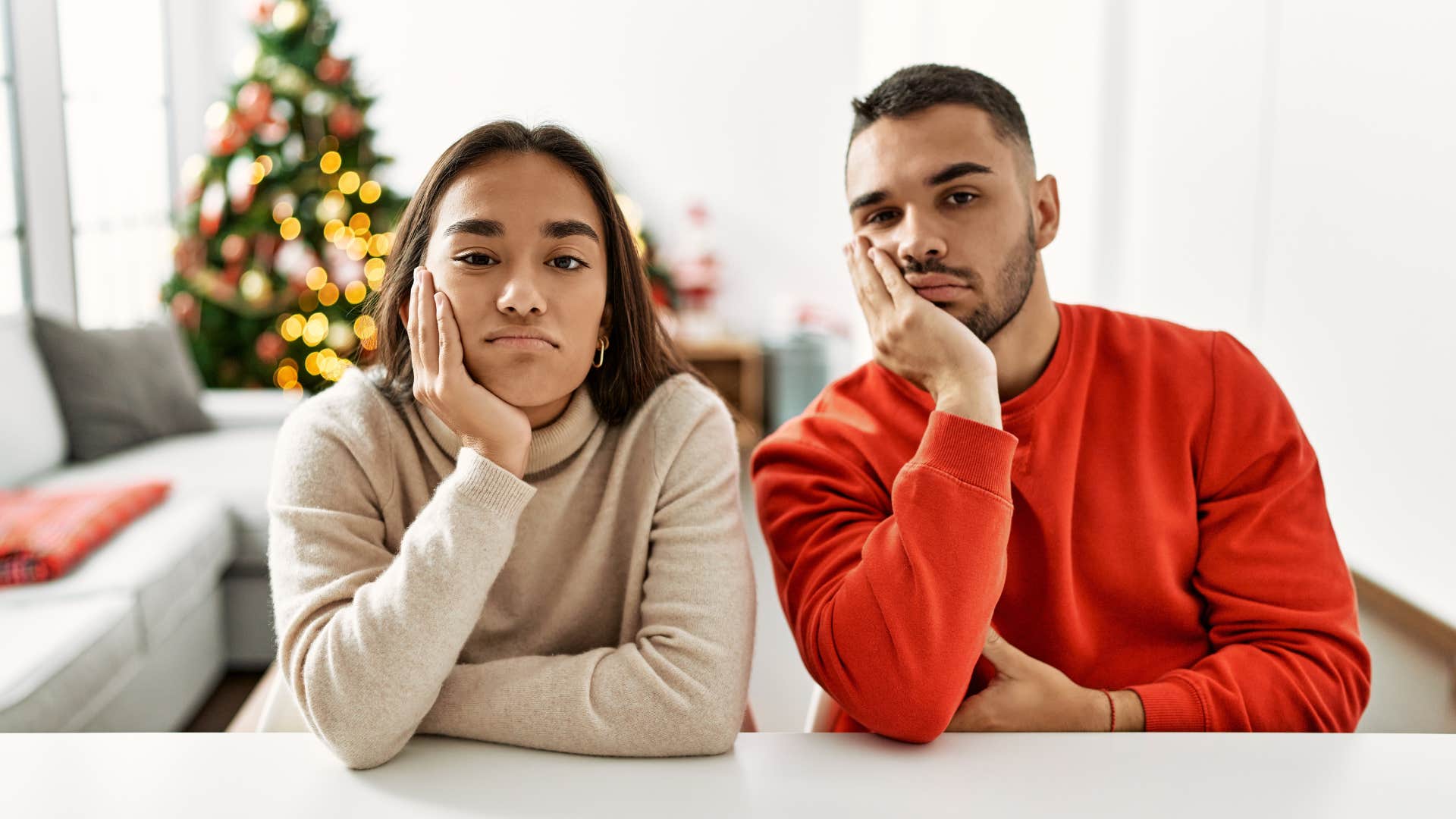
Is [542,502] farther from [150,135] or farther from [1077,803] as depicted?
[150,135]

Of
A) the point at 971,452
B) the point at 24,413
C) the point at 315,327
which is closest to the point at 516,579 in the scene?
the point at 971,452

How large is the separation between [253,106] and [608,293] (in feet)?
13.4

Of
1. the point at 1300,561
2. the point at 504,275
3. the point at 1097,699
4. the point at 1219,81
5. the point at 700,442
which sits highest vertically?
the point at 1219,81

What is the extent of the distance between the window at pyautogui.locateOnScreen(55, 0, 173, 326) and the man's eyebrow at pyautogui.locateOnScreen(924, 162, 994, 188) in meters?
3.53

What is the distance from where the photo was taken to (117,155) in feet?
15.5

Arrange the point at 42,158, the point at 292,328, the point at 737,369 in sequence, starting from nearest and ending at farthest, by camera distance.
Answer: the point at 42,158, the point at 292,328, the point at 737,369

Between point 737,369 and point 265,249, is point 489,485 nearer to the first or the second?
point 265,249

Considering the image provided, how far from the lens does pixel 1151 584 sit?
1277mm

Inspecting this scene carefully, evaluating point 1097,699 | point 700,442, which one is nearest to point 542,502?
point 700,442

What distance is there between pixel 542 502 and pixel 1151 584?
69 cm

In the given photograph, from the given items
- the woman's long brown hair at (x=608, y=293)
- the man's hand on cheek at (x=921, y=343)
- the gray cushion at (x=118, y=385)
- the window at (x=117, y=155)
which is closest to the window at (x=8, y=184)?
the window at (x=117, y=155)

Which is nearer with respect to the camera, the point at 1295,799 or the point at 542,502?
the point at 1295,799

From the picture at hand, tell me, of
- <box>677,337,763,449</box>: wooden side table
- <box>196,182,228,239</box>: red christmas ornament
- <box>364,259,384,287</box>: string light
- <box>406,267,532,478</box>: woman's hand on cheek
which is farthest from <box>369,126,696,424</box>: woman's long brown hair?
<box>677,337,763,449</box>: wooden side table

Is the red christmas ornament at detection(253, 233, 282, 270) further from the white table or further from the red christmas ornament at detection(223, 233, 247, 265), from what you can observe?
the white table
